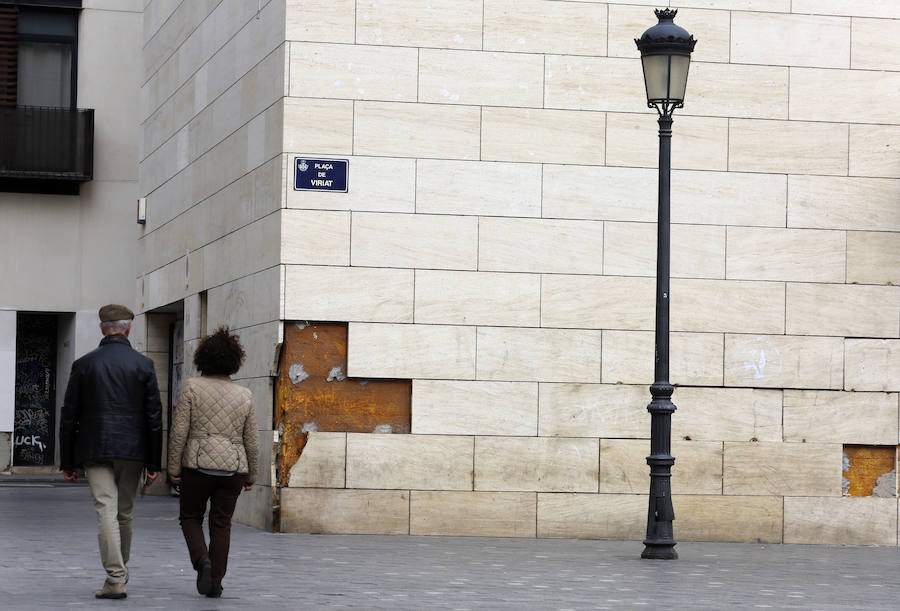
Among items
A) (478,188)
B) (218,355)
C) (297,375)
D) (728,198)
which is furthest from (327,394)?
(218,355)

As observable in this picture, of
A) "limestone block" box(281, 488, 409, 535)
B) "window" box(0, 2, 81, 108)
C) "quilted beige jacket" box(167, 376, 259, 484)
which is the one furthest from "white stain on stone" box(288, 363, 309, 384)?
"window" box(0, 2, 81, 108)

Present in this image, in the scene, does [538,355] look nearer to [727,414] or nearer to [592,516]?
[592,516]

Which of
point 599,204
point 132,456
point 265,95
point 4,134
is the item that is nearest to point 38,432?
point 4,134

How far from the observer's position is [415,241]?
1396cm

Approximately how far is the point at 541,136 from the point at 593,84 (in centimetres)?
69

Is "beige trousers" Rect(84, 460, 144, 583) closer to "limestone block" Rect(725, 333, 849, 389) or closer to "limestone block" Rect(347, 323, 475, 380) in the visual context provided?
"limestone block" Rect(347, 323, 475, 380)

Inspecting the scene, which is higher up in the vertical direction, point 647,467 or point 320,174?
point 320,174

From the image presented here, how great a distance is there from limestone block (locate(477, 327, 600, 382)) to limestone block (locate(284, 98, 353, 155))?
2137 mm

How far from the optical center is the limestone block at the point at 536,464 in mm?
13867

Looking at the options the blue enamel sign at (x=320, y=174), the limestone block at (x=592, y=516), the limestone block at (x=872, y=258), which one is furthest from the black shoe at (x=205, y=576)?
the limestone block at (x=872, y=258)

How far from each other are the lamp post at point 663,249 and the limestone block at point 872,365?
Result: 2.73 metres

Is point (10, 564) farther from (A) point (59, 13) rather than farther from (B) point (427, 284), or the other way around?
(A) point (59, 13)

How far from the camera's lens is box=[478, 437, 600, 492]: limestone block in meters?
13.9

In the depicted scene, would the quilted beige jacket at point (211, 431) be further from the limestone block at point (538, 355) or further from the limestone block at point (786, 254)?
the limestone block at point (786, 254)
